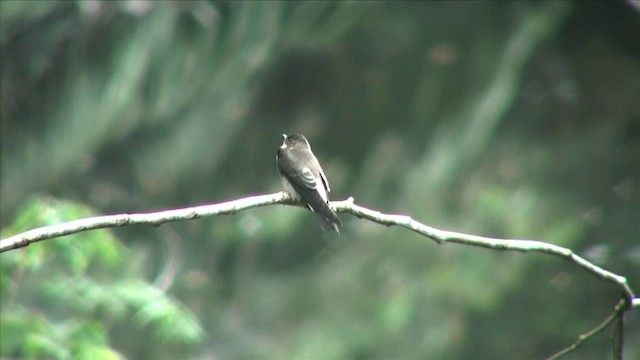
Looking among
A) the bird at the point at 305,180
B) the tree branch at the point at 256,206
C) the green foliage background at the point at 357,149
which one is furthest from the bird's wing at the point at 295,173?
the green foliage background at the point at 357,149

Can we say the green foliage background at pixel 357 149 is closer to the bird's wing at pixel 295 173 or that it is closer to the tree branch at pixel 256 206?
the bird's wing at pixel 295 173

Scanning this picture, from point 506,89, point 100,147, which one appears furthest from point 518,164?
point 100,147

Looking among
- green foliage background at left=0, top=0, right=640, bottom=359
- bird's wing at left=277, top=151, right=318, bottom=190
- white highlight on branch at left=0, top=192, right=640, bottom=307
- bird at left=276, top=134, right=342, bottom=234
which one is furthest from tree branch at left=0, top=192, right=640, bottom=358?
green foliage background at left=0, top=0, right=640, bottom=359

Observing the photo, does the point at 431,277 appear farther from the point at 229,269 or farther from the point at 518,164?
the point at 229,269

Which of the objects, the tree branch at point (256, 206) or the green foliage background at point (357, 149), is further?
the green foliage background at point (357, 149)

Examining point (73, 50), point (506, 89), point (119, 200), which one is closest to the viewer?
point (506, 89)

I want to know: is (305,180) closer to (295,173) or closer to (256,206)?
(295,173)

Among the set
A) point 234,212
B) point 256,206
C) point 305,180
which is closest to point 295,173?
point 305,180
